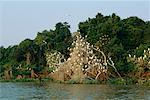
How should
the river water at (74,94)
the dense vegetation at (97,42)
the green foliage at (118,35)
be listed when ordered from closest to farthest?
1. the river water at (74,94)
2. the green foliage at (118,35)
3. the dense vegetation at (97,42)

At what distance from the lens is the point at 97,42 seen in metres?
41.4

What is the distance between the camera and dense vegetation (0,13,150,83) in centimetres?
4059

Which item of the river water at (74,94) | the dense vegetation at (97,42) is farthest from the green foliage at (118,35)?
the river water at (74,94)

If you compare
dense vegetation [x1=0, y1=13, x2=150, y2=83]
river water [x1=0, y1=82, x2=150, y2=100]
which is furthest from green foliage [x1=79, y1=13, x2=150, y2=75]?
river water [x1=0, y1=82, x2=150, y2=100]

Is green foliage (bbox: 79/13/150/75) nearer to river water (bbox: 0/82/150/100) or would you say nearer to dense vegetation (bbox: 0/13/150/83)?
dense vegetation (bbox: 0/13/150/83)

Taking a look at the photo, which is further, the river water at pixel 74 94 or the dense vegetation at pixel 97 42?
the dense vegetation at pixel 97 42

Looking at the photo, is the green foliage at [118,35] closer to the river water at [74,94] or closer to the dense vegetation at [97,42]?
the dense vegetation at [97,42]

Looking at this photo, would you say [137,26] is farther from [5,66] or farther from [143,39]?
[5,66]

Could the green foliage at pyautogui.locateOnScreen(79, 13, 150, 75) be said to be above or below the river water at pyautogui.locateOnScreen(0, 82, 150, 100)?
above

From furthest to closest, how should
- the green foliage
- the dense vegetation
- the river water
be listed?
1. the dense vegetation
2. the green foliage
3. the river water

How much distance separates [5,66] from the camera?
4647 centimetres

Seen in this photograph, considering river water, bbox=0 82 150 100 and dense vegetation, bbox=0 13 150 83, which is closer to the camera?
river water, bbox=0 82 150 100

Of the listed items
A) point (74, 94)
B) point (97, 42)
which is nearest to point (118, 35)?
point (97, 42)

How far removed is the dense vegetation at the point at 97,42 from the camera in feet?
133
